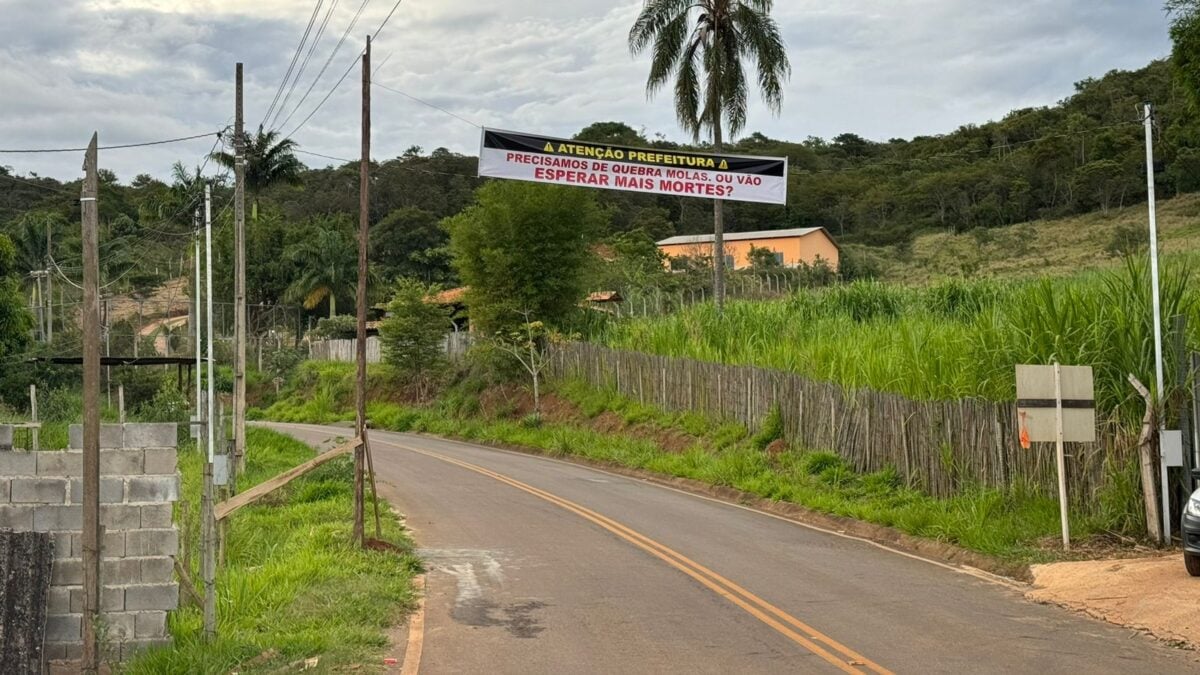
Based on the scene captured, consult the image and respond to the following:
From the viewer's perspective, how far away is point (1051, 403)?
1366 centimetres

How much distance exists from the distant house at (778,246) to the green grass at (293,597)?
5137 cm

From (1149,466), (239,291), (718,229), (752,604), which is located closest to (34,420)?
(239,291)

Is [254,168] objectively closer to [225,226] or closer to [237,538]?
[225,226]

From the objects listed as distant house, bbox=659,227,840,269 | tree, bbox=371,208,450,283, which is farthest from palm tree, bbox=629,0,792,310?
tree, bbox=371,208,450,283

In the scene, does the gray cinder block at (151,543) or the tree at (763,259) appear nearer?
the gray cinder block at (151,543)

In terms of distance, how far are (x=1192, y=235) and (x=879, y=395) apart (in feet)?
126

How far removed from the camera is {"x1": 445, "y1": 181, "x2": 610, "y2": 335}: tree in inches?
1678

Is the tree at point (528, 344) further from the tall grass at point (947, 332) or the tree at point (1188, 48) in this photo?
the tree at point (1188, 48)

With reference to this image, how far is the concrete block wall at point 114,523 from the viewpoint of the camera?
926 centimetres

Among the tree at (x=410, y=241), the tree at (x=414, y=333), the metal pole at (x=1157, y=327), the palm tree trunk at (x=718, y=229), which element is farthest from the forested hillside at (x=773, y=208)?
the metal pole at (x=1157, y=327)

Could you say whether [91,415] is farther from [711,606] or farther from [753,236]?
[753,236]

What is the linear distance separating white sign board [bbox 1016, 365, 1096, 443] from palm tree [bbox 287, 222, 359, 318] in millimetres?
61174

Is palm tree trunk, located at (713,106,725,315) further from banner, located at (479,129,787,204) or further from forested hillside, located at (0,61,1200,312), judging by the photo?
forested hillside, located at (0,61,1200,312)

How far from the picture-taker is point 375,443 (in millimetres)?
36938
